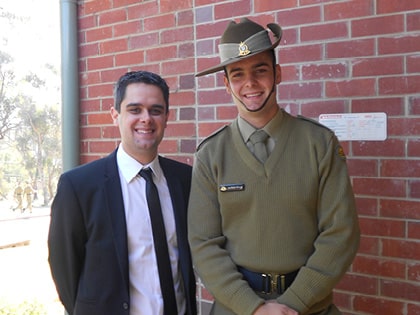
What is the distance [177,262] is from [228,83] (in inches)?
33.4

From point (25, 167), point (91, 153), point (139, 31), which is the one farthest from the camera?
point (25, 167)

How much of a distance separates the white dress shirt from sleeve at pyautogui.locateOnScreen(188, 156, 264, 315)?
0.20m

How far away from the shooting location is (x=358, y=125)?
2.59 m

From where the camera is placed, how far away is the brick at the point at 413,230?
2463mm

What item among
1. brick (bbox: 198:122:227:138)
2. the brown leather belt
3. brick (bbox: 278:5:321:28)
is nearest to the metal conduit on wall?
brick (bbox: 198:122:227:138)

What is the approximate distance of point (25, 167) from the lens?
11.2 meters

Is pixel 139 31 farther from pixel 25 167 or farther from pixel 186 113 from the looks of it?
pixel 25 167

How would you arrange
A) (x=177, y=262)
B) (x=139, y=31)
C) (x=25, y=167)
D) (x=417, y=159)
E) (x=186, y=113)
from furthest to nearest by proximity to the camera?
(x=25, y=167), (x=139, y=31), (x=186, y=113), (x=417, y=159), (x=177, y=262)

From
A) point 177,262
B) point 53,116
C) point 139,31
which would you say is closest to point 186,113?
point 139,31

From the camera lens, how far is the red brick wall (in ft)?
8.10

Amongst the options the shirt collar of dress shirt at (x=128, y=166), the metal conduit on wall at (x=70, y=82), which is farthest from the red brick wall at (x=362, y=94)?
the metal conduit on wall at (x=70, y=82)

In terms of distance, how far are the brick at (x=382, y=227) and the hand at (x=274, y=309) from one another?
2.94ft

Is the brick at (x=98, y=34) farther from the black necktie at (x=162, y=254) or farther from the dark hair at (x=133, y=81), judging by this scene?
the black necktie at (x=162, y=254)

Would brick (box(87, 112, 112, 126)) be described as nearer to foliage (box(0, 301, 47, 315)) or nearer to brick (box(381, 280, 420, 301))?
brick (box(381, 280, 420, 301))
